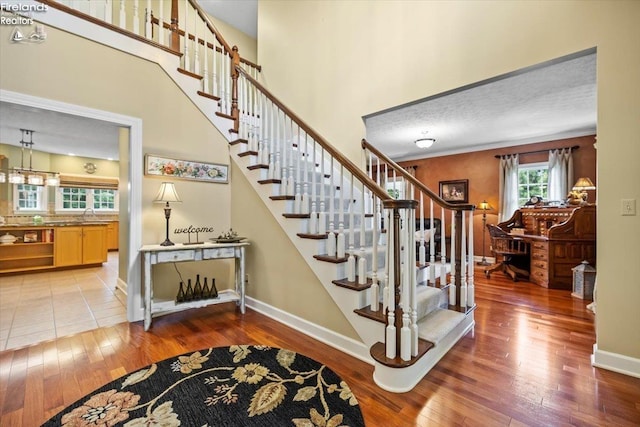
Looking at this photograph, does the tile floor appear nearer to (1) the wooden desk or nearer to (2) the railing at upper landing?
(2) the railing at upper landing

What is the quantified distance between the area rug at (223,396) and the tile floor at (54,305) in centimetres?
132

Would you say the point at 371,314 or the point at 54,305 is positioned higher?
the point at 371,314

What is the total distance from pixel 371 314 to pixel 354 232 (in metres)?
0.93

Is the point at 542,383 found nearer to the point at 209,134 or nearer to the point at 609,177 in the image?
the point at 609,177

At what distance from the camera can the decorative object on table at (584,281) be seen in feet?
11.5

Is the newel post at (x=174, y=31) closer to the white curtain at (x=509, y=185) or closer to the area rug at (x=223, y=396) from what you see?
the area rug at (x=223, y=396)

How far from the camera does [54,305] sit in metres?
3.18

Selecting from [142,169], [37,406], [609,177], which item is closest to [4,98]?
[142,169]

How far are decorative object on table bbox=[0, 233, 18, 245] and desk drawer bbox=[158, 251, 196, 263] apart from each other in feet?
14.5

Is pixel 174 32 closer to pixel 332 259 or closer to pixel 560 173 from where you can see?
pixel 332 259

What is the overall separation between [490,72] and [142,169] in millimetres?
3459

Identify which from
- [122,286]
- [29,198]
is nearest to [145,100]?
[122,286]

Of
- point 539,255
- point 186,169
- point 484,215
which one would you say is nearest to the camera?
point 186,169

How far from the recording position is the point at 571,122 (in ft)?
15.2
